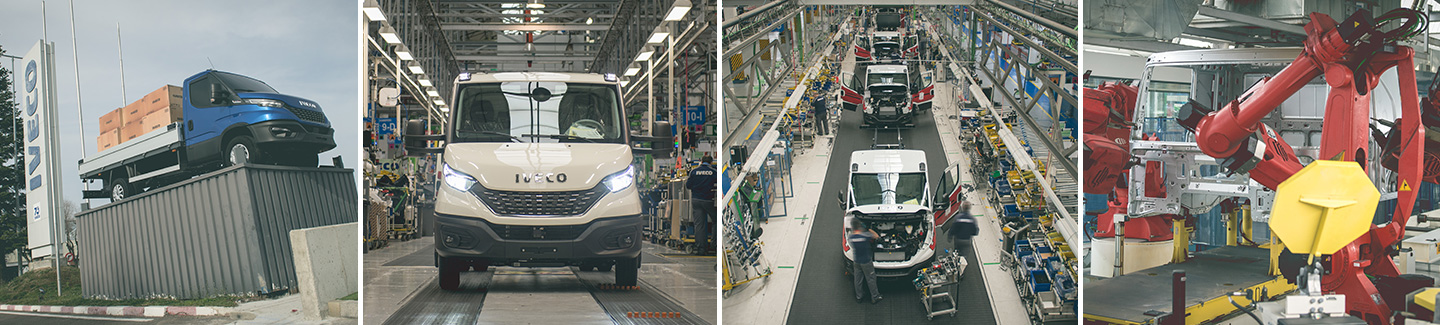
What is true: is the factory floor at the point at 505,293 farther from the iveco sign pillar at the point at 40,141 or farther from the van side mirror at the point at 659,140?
the iveco sign pillar at the point at 40,141

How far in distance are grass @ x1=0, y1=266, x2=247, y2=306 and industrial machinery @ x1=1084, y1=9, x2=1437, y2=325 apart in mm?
6530

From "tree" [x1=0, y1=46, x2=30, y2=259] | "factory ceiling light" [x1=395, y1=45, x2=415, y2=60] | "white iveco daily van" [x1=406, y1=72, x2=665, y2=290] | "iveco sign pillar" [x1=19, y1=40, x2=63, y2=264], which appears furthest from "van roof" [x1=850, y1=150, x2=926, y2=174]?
"tree" [x1=0, y1=46, x2=30, y2=259]

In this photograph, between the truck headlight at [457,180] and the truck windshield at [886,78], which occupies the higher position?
the truck windshield at [886,78]

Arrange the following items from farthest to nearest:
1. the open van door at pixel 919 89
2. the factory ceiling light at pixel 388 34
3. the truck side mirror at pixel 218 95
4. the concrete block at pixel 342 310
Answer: the truck side mirror at pixel 218 95
the concrete block at pixel 342 310
the open van door at pixel 919 89
the factory ceiling light at pixel 388 34

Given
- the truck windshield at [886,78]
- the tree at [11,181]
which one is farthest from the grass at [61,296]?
the truck windshield at [886,78]

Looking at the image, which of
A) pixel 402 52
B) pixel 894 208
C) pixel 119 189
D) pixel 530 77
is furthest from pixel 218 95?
pixel 894 208

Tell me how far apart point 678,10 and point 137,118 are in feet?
14.9

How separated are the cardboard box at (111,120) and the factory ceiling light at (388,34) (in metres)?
3.44

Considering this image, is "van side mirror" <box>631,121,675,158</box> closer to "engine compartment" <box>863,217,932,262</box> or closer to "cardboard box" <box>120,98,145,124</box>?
"engine compartment" <box>863,217,932,262</box>

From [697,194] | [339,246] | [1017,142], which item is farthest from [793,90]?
[339,246]

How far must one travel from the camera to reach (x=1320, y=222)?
4812 millimetres

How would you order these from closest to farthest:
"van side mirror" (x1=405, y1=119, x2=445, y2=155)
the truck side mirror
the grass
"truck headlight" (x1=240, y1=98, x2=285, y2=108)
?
1. "van side mirror" (x1=405, y1=119, x2=445, y2=155)
2. "truck headlight" (x1=240, y1=98, x2=285, y2=108)
3. the truck side mirror
4. the grass

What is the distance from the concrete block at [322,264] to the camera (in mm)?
6070

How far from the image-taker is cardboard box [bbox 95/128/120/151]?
21.1ft
